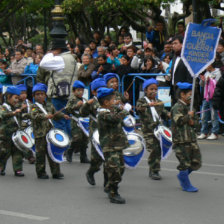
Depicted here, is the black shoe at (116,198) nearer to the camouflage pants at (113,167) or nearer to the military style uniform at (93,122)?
the camouflage pants at (113,167)

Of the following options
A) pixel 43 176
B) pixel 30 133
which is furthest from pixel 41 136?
pixel 30 133

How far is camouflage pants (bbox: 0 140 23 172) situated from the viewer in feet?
31.8

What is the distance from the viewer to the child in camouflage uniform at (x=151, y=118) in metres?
9.16

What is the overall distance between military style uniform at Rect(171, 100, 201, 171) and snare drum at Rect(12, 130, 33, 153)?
2587mm

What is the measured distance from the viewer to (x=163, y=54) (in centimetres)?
1541

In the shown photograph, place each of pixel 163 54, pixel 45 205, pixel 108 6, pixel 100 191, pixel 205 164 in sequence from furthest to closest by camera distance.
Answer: pixel 108 6, pixel 163 54, pixel 205 164, pixel 100 191, pixel 45 205

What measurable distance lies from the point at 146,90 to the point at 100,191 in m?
1.79

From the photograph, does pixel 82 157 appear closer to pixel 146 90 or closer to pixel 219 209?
pixel 146 90

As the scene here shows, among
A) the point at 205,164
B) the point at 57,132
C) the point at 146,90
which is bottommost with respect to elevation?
the point at 205,164

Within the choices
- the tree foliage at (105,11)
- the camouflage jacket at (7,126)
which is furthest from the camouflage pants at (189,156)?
the tree foliage at (105,11)

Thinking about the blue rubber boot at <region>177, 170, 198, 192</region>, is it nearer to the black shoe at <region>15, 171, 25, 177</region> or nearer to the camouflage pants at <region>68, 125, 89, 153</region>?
the black shoe at <region>15, 171, 25, 177</region>

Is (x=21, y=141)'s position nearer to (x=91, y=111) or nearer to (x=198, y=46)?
(x=91, y=111)

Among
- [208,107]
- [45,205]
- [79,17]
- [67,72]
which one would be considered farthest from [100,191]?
[79,17]

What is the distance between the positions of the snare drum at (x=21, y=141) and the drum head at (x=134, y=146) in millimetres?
2164
